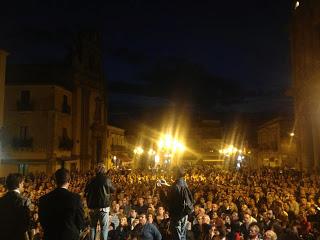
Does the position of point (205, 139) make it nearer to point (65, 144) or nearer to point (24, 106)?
point (65, 144)

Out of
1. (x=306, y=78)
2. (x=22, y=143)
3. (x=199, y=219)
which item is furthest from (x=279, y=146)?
(x=199, y=219)

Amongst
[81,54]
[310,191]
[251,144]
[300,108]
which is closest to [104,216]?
[310,191]

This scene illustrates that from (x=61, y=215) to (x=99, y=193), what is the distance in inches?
135

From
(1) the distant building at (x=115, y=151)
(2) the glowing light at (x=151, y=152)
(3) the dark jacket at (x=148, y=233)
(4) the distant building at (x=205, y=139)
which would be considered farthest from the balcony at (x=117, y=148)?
(3) the dark jacket at (x=148, y=233)

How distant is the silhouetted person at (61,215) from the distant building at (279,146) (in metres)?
50.8

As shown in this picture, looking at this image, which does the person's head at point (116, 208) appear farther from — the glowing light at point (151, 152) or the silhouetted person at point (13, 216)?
the glowing light at point (151, 152)

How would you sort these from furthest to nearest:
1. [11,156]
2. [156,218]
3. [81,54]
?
1. [81,54]
2. [11,156]
3. [156,218]

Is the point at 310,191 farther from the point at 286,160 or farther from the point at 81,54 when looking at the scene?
the point at 286,160

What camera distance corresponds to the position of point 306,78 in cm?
3681

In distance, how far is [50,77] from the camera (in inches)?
1607

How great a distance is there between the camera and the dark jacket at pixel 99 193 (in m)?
8.62

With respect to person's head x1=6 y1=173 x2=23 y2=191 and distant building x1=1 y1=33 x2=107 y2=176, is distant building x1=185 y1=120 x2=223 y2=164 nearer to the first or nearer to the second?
distant building x1=1 y1=33 x2=107 y2=176

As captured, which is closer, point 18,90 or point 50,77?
point 18,90

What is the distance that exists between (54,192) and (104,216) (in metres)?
3.56
